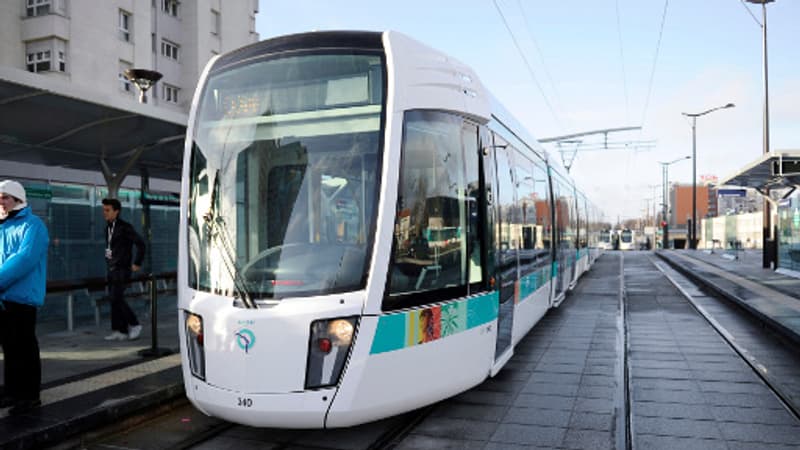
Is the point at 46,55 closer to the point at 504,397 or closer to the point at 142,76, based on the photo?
the point at 142,76

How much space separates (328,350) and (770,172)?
620 inches

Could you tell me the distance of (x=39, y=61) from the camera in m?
26.0

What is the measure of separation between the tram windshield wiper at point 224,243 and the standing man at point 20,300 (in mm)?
1459

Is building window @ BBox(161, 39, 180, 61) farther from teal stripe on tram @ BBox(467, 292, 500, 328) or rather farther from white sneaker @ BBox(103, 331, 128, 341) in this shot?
teal stripe on tram @ BBox(467, 292, 500, 328)

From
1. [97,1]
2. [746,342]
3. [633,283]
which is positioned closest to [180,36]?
[97,1]

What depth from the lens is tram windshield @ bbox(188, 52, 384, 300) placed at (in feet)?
15.5

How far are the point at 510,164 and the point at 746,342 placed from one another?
470 centimetres

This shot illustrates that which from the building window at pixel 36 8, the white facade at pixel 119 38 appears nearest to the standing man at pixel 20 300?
the white facade at pixel 119 38

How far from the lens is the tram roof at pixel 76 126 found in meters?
7.14

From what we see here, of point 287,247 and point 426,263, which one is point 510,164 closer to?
point 426,263

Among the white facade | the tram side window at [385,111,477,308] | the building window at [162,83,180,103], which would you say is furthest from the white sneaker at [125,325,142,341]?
the building window at [162,83,180,103]

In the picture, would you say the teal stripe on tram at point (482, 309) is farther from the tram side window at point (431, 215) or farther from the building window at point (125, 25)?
the building window at point (125, 25)

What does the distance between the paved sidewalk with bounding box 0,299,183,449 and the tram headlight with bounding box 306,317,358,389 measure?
2044mm

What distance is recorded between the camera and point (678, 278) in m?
22.4
